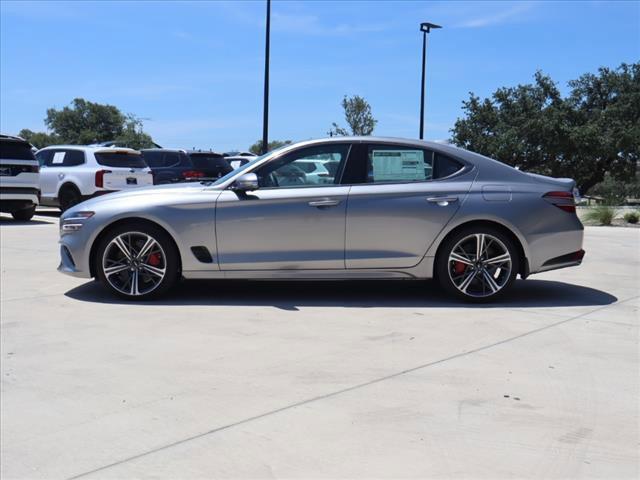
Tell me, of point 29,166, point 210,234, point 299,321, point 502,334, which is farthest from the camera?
point 29,166

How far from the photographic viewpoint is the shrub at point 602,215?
1653 cm

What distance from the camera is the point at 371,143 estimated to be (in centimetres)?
654

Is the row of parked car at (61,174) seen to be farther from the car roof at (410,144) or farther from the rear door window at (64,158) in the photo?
the car roof at (410,144)

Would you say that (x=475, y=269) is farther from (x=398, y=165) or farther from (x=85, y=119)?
(x=85, y=119)

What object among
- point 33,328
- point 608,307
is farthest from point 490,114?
point 33,328

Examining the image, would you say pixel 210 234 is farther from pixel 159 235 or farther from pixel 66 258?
pixel 66 258

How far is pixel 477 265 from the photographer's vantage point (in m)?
6.41

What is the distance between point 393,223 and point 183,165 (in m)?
13.5

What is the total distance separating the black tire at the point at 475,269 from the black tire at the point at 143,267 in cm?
243

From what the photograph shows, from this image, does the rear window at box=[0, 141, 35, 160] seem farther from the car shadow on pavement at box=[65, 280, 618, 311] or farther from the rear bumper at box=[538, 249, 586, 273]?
the rear bumper at box=[538, 249, 586, 273]

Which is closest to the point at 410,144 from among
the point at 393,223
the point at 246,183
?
the point at 393,223

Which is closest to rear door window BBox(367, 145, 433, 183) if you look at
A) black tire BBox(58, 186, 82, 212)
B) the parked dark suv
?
black tire BBox(58, 186, 82, 212)

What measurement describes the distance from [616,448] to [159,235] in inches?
170

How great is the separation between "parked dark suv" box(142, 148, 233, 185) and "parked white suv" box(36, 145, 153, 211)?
2.18m
